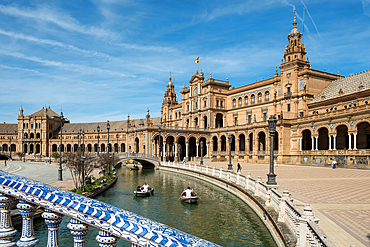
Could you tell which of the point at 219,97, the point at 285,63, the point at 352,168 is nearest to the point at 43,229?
the point at 352,168

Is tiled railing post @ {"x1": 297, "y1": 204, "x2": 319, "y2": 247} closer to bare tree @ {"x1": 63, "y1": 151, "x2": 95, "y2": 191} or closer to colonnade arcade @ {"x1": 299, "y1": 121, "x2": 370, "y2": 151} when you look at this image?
bare tree @ {"x1": 63, "y1": 151, "x2": 95, "y2": 191}

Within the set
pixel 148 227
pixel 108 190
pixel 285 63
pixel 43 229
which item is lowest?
pixel 108 190

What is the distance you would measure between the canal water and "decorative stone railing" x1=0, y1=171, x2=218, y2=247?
617 cm

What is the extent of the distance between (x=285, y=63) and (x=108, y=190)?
3998cm

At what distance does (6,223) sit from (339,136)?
4767 cm

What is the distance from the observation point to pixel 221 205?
19391mm

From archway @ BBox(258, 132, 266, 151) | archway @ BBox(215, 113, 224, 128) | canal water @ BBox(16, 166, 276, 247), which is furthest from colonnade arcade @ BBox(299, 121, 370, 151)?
archway @ BBox(215, 113, 224, 128)

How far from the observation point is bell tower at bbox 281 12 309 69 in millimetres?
50812

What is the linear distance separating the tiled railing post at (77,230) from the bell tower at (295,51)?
174 ft

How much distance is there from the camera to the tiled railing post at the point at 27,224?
8.69ft

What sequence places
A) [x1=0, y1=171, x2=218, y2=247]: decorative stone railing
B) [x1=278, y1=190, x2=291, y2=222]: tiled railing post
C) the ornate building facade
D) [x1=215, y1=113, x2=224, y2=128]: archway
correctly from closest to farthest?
[x1=0, y1=171, x2=218, y2=247]: decorative stone railing → [x1=278, y1=190, x2=291, y2=222]: tiled railing post → the ornate building facade → [x1=215, y1=113, x2=224, y2=128]: archway

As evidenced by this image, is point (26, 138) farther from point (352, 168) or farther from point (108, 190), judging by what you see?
point (352, 168)

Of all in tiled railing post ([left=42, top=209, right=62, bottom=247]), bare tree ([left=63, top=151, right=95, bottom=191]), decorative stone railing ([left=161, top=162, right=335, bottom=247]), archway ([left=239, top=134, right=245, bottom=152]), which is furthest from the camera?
archway ([left=239, top=134, right=245, bottom=152])

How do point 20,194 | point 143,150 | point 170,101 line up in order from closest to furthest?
point 20,194, point 143,150, point 170,101
